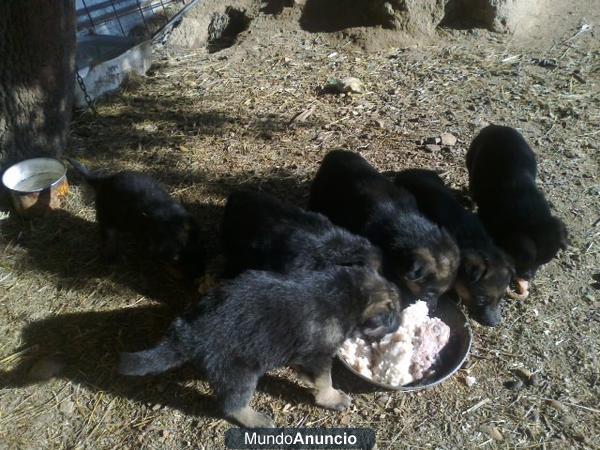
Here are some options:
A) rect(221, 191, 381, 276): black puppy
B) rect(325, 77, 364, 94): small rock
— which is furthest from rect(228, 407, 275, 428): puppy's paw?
rect(325, 77, 364, 94): small rock

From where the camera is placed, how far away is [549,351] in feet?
15.1

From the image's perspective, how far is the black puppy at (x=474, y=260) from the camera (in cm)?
463

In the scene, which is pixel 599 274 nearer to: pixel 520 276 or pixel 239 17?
pixel 520 276

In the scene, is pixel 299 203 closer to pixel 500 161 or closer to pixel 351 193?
pixel 351 193

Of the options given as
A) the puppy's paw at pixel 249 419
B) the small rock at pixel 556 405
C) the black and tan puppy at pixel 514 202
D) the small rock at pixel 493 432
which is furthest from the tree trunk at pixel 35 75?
the small rock at pixel 556 405

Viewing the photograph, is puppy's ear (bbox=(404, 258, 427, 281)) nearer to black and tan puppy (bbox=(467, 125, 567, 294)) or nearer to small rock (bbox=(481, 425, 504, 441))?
black and tan puppy (bbox=(467, 125, 567, 294))

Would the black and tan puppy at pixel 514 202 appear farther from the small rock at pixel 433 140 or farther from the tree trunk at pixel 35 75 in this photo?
the tree trunk at pixel 35 75

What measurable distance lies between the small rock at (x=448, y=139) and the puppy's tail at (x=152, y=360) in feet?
14.1

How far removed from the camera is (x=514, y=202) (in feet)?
17.3

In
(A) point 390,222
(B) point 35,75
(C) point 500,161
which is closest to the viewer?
(A) point 390,222

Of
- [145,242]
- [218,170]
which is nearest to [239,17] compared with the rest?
[218,170]

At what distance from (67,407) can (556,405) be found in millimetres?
3701

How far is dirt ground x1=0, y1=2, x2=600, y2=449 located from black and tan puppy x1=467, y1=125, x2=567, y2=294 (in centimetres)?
42

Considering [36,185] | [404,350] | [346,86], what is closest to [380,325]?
[404,350]
